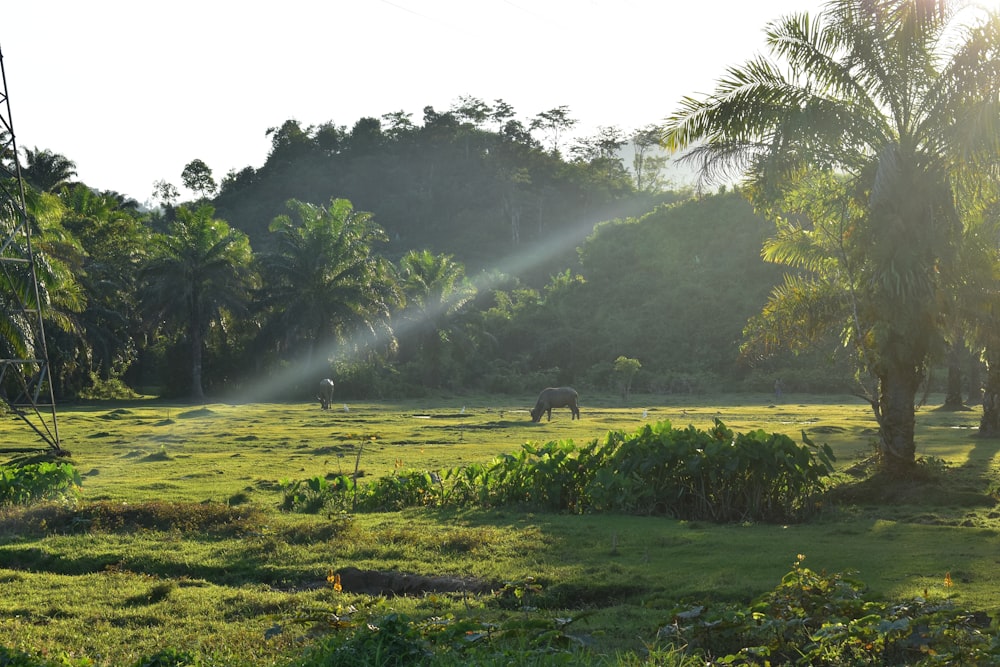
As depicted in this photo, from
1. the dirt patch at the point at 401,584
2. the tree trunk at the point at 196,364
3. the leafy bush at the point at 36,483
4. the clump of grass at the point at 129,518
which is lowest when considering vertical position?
the dirt patch at the point at 401,584

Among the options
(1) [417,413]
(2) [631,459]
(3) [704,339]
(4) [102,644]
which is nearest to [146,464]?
(2) [631,459]

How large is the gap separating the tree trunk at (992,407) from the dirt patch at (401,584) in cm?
1790

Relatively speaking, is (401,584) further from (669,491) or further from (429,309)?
(429,309)

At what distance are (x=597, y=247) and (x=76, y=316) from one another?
36.6 metres

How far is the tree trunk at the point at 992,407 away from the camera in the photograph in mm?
23362

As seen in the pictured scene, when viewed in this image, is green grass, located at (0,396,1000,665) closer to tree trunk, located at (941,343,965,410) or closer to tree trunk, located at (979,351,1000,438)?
tree trunk, located at (979,351,1000,438)

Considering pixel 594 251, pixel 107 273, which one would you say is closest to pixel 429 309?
pixel 107 273

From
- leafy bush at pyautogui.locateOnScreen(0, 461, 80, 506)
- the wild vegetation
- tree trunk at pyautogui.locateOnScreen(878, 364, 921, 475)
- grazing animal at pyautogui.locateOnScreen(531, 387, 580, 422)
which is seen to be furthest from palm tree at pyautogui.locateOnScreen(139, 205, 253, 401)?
tree trunk at pyautogui.locateOnScreen(878, 364, 921, 475)

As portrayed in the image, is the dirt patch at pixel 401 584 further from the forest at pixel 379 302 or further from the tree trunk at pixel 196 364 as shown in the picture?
the tree trunk at pixel 196 364

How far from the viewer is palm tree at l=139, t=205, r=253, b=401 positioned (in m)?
46.9

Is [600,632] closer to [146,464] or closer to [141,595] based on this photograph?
[141,595]

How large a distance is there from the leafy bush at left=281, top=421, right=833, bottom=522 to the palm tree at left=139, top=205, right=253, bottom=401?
3491cm

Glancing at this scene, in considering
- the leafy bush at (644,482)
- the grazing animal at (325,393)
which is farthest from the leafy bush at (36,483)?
the grazing animal at (325,393)

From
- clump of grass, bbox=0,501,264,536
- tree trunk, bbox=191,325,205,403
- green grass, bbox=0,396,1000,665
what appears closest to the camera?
green grass, bbox=0,396,1000,665
